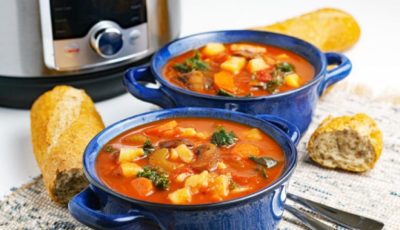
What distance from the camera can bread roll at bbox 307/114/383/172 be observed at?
1989 mm

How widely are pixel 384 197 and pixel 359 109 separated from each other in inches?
A: 19.6

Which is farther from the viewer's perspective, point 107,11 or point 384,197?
point 107,11

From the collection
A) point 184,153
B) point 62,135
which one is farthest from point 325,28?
point 184,153

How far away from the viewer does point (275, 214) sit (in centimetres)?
158

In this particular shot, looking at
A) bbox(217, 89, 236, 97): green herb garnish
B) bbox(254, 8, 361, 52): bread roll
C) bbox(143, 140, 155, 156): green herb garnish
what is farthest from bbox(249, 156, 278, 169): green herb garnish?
bbox(254, 8, 361, 52): bread roll

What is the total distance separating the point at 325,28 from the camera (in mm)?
2664

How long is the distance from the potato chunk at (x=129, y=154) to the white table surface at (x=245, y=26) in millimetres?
452

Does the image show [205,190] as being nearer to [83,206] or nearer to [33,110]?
[83,206]

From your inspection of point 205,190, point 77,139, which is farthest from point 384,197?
point 77,139

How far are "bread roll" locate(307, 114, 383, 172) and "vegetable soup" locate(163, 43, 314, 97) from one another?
15 cm

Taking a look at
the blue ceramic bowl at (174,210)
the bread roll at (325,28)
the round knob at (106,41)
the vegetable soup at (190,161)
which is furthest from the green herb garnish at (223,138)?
the bread roll at (325,28)

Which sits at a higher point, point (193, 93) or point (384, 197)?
point (193, 93)

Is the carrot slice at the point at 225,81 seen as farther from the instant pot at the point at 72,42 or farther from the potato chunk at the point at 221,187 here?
the potato chunk at the point at 221,187

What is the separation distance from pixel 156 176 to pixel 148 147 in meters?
0.14
